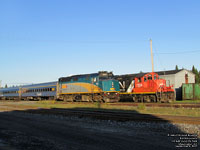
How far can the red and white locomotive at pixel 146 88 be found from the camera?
25.4 metres

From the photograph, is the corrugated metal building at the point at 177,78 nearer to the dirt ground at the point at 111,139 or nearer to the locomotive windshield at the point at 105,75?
the locomotive windshield at the point at 105,75

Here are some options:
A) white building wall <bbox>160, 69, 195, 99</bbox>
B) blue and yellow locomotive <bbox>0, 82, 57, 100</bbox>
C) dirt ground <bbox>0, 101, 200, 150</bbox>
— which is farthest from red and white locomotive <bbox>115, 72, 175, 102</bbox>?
dirt ground <bbox>0, 101, 200, 150</bbox>

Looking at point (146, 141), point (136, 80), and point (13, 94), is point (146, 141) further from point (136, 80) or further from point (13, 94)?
point (13, 94)

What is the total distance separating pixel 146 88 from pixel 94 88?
6521mm

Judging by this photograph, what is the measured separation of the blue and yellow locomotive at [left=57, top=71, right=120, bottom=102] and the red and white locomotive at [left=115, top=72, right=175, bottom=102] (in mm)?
1639

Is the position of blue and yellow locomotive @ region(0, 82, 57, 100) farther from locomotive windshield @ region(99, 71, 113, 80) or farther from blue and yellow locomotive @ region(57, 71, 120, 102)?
locomotive windshield @ region(99, 71, 113, 80)

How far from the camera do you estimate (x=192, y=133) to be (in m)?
8.28

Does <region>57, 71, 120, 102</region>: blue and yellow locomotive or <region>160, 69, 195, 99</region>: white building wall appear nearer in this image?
<region>57, 71, 120, 102</region>: blue and yellow locomotive

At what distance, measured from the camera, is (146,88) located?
26.2 metres

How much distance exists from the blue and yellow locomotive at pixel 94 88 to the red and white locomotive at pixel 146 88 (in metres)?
1.64

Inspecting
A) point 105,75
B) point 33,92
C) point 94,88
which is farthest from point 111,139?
point 33,92

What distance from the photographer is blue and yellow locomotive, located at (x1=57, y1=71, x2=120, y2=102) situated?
2612 centimetres

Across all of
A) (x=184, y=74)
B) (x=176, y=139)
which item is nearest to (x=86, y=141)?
(x=176, y=139)

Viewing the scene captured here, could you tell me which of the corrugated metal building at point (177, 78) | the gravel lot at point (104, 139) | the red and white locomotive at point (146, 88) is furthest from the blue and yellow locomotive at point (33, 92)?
the gravel lot at point (104, 139)
